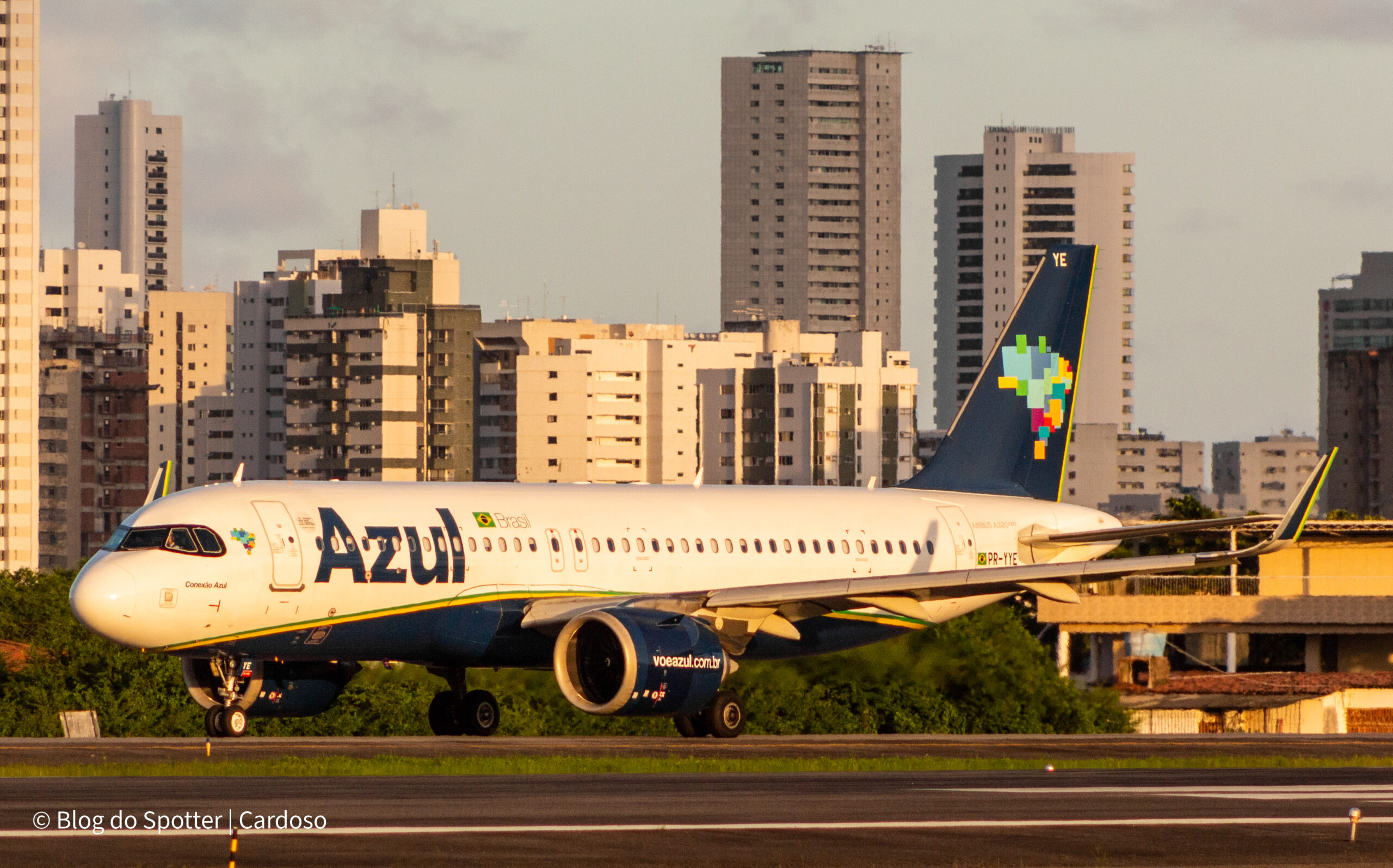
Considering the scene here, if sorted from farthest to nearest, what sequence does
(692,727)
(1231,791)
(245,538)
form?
(692,727) < (245,538) < (1231,791)

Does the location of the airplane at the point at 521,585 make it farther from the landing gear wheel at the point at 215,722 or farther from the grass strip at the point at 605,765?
the grass strip at the point at 605,765

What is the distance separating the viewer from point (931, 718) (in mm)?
47250

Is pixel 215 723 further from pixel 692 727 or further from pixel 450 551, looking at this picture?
pixel 692 727

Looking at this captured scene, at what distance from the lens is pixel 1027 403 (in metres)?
48.5

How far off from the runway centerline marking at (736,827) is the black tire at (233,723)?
15577mm

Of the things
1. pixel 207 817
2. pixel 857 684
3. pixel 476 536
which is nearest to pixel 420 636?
pixel 476 536

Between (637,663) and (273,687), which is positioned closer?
(637,663)

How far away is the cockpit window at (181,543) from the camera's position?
35.2 m

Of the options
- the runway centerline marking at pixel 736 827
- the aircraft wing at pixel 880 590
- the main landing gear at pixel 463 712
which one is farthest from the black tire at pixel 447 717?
the runway centerline marking at pixel 736 827

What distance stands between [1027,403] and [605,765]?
20.3 m

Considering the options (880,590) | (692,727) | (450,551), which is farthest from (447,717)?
(880,590)

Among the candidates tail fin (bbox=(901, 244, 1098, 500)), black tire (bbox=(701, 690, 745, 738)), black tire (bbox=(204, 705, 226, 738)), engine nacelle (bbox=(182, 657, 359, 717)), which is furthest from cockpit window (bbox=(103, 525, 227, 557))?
tail fin (bbox=(901, 244, 1098, 500))

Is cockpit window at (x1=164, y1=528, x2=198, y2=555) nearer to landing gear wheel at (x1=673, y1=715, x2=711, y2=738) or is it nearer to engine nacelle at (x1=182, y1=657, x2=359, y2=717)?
engine nacelle at (x1=182, y1=657, x2=359, y2=717)

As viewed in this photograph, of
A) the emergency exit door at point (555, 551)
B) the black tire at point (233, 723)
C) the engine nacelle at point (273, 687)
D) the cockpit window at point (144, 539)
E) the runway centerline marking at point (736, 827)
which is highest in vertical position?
the cockpit window at point (144, 539)
